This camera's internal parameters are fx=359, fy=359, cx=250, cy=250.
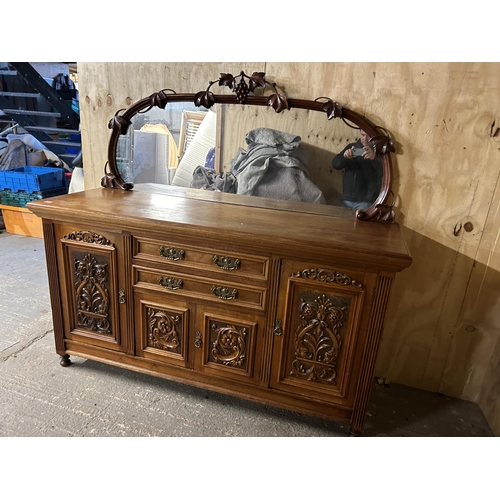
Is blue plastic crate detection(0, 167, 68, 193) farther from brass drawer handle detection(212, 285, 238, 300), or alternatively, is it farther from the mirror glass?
brass drawer handle detection(212, 285, 238, 300)

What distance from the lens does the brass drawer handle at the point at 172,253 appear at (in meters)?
1.36


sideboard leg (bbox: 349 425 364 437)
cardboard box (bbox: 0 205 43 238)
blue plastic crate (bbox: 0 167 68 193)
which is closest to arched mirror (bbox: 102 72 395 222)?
sideboard leg (bbox: 349 425 364 437)

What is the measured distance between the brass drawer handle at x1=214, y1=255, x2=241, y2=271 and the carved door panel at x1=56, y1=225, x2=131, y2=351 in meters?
0.40

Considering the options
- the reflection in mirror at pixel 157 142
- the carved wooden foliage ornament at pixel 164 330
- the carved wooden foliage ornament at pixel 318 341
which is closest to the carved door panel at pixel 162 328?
the carved wooden foliage ornament at pixel 164 330

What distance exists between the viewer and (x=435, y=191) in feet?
5.02

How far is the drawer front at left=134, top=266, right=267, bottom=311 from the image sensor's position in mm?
1333

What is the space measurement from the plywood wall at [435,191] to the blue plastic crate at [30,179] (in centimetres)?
185

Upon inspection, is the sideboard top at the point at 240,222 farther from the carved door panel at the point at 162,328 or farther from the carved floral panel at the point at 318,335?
the carved door panel at the point at 162,328

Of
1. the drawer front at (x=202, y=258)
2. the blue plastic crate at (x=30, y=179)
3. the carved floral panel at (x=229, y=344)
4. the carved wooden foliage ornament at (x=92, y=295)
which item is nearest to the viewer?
the drawer front at (x=202, y=258)

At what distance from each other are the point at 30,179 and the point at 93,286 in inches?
88.5

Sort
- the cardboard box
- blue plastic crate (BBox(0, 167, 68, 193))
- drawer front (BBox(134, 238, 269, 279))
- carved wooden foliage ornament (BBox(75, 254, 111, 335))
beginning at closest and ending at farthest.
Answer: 1. drawer front (BBox(134, 238, 269, 279))
2. carved wooden foliage ornament (BBox(75, 254, 111, 335))
3. blue plastic crate (BBox(0, 167, 68, 193))
4. the cardboard box

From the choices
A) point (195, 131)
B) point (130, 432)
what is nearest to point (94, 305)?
point (130, 432)

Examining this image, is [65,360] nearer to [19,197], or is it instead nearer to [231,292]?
[231,292]
